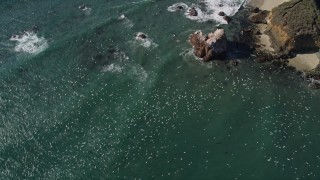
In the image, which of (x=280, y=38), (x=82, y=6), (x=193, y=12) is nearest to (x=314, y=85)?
(x=280, y=38)

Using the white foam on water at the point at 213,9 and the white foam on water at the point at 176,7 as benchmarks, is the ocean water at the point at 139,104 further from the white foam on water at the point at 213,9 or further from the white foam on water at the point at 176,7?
the white foam on water at the point at 176,7

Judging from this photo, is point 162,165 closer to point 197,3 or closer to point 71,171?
point 71,171

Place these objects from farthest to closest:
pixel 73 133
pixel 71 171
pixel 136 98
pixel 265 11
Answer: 1. pixel 265 11
2. pixel 136 98
3. pixel 73 133
4. pixel 71 171

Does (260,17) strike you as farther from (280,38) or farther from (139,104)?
(139,104)

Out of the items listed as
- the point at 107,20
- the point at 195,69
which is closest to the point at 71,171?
the point at 195,69

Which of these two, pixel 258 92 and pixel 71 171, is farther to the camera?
pixel 258 92

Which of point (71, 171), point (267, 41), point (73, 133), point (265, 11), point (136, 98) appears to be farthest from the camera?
point (265, 11)

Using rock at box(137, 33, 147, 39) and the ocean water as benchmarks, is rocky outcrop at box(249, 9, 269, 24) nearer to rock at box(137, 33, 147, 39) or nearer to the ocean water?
the ocean water
